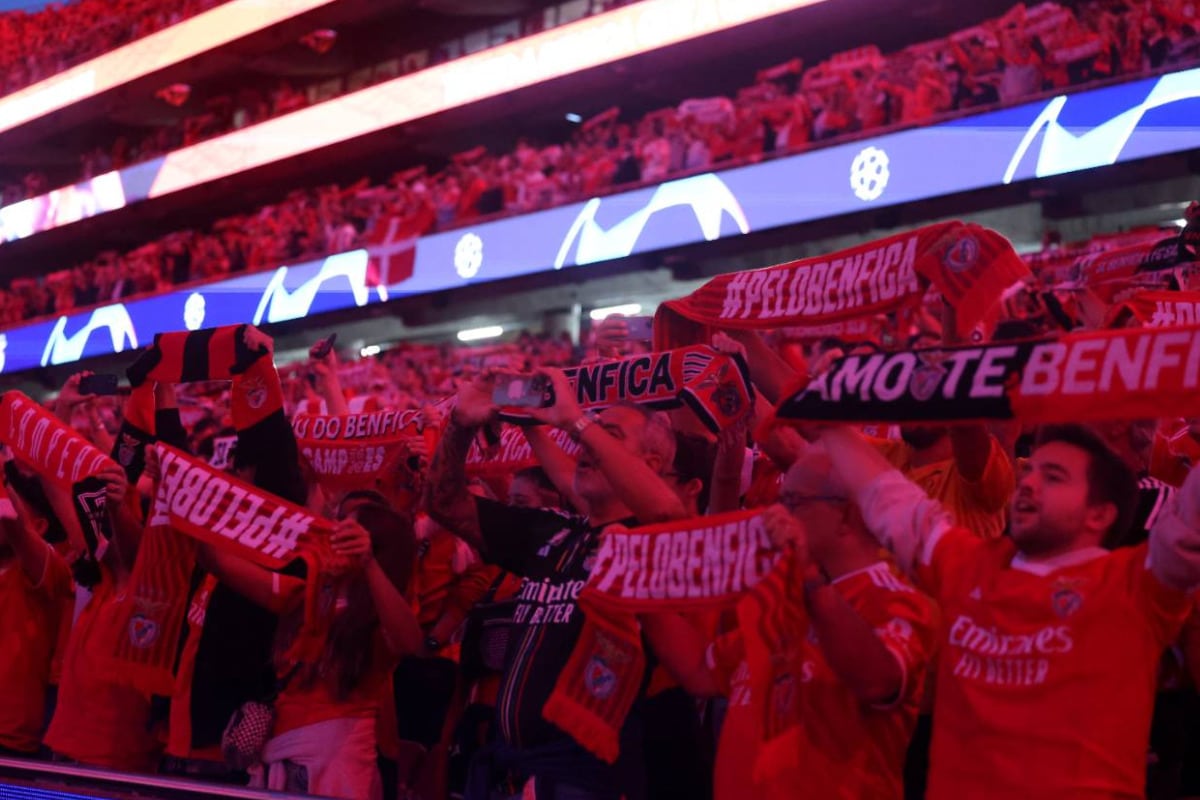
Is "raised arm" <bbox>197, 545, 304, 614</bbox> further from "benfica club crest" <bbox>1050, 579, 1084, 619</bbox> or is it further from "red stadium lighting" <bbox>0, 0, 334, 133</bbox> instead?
"red stadium lighting" <bbox>0, 0, 334, 133</bbox>

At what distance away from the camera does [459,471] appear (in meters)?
3.27

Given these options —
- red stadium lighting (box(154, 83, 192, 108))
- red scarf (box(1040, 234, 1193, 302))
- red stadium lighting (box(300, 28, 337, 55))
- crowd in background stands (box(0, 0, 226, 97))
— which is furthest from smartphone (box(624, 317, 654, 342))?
red stadium lighting (box(154, 83, 192, 108))

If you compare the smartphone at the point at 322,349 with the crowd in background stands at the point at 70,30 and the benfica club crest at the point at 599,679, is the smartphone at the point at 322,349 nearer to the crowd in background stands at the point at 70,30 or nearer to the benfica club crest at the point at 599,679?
the benfica club crest at the point at 599,679

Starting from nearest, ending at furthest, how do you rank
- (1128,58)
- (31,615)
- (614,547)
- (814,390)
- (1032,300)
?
(814,390) → (614,547) → (31,615) → (1032,300) → (1128,58)

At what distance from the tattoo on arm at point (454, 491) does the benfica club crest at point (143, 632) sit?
0.85 m

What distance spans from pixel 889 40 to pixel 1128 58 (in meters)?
7.19

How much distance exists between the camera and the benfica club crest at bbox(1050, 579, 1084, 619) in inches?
80.0

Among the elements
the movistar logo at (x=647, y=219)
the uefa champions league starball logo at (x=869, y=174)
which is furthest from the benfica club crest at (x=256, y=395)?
the movistar logo at (x=647, y=219)

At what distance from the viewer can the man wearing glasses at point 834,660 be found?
7.08ft

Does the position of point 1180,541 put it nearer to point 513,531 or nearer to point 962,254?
point 962,254

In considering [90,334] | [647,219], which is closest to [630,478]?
[647,219]

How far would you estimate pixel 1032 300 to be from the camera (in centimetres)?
555

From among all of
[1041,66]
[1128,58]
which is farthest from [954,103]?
[1128,58]

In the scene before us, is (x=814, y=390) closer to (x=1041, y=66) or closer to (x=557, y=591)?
(x=557, y=591)
